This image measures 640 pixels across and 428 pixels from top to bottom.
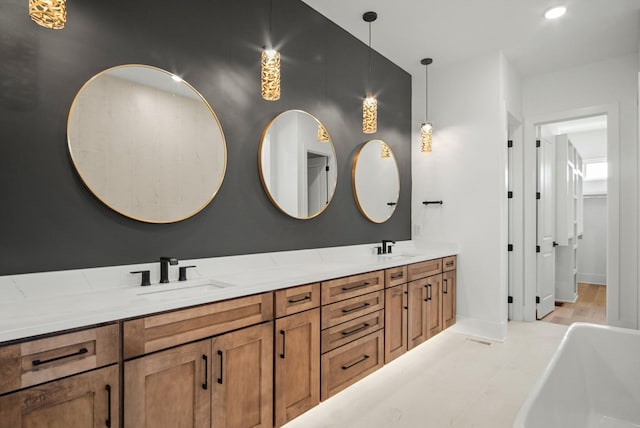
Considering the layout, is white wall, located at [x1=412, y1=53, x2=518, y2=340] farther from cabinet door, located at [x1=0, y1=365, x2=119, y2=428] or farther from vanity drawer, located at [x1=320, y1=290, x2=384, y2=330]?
cabinet door, located at [x1=0, y1=365, x2=119, y2=428]

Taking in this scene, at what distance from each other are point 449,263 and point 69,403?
3520mm

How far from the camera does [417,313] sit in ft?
10.7

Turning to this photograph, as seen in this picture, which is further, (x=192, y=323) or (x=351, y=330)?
(x=351, y=330)

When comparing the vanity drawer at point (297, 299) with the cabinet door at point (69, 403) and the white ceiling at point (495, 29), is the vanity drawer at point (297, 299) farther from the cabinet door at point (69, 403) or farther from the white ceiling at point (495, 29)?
the white ceiling at point (495, 29)

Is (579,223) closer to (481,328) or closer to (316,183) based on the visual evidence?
(481,328)

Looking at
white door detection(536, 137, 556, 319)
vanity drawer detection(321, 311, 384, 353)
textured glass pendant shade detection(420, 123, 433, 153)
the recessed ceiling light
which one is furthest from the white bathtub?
the recessed ceiling light

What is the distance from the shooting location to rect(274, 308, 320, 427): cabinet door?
1.97m

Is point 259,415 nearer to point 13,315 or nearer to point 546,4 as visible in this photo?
point 13,315

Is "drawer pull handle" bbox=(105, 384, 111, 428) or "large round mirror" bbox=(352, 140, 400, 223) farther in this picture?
"large round mirror" bbox=(352, 140, 400, 223)

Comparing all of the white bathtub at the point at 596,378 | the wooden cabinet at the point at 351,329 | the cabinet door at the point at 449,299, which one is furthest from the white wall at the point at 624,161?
the wooden cabinet at the point at 351,329

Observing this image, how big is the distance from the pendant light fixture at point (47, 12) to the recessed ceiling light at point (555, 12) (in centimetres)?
359

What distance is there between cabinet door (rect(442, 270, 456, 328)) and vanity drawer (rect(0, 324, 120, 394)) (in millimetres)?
3214

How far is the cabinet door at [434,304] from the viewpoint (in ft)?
11.3

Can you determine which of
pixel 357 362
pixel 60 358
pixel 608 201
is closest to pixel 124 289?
pixel 60 358
